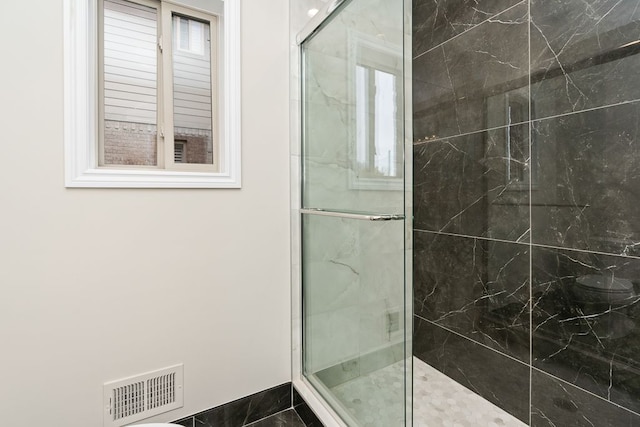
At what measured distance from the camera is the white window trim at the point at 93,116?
1126 millimetres

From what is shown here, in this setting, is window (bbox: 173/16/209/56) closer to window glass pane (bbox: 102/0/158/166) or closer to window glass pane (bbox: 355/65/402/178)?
window glass pane (bbox: 102/0/158/166)

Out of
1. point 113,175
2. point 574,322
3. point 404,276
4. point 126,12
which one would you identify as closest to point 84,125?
point 113,175

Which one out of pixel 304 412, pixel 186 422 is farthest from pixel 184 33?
pixel 304 412

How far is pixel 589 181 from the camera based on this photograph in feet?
3.92

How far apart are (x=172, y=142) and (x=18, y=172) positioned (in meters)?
0.51

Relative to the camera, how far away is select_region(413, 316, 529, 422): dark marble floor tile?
144 cm

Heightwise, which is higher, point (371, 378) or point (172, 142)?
point (172, 142)

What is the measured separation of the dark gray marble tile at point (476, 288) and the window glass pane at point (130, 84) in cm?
154

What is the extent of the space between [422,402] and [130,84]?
1.97m

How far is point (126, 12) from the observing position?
1.32m

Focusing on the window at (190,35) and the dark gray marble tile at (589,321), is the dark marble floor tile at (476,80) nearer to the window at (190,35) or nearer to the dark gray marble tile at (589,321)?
the dark gray marble tile at (589,321)

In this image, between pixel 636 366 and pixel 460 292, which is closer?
pixel 636 366

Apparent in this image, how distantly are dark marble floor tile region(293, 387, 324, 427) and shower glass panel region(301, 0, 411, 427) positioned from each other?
0.29ft

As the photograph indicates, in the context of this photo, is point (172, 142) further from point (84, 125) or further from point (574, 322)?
point (574, 322)
